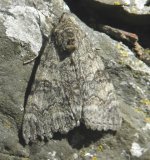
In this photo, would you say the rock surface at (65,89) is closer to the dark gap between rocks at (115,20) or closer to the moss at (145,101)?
the moss at (145,101)

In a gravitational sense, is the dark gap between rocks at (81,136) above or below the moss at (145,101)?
below

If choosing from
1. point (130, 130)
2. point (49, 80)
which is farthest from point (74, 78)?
point (130, 130)

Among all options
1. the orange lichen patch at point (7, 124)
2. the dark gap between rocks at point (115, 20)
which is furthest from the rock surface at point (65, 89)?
the dark gap between rocks at point (115, 20)

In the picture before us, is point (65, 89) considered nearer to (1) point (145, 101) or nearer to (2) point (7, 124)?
(2) point (7, 124)

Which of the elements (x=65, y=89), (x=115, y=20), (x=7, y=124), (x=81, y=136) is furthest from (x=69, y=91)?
(x=115, y=20)

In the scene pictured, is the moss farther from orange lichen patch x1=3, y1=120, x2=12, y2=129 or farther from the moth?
orange lichen patch x1=3, y1=120, x2=12, y2=129

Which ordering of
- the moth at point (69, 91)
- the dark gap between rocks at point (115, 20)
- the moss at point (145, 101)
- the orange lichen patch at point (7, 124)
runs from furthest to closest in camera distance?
1. the dark gap between rocks at point (115, 20)
2. the moss at point (145, 101)
3. the orange lichen patch at point (7, 124)
4. the moth at point (69, 91)

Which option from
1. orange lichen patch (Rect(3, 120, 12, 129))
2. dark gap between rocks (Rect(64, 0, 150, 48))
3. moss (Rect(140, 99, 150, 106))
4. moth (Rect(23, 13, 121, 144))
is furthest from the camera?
dark gap between rocks (Rect(64, 0, 150, 48))

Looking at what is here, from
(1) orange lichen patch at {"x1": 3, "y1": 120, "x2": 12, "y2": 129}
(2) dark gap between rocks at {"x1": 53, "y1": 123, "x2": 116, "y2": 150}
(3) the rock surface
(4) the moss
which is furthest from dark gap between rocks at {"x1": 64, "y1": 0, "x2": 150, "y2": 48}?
(1) orange lichen patch at {"x1": 3, "y1": 120, "x2": 12, "y2": 129}
